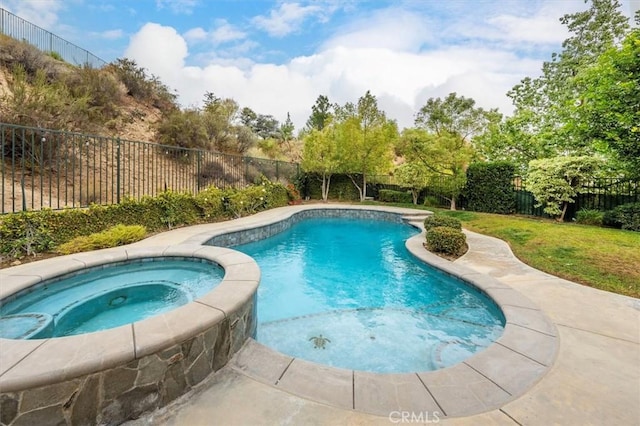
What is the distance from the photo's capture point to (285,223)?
34.4 ft

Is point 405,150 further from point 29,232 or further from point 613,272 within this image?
point 29,232

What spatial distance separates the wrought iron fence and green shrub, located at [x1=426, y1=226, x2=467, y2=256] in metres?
18.0

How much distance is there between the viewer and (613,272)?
5074mm

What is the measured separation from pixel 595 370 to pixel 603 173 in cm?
1080

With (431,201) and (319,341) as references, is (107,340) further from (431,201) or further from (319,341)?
(431,201)

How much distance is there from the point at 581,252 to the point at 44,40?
23.3m

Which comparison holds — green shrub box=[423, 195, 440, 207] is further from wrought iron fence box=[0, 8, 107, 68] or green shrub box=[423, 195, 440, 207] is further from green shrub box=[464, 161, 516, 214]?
wrought iron fence box=[0, 8, 107, 68]

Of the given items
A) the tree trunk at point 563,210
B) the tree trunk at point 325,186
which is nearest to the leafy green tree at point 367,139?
the tree trunk at point 325,186

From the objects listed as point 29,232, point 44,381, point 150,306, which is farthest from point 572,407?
point 29,232

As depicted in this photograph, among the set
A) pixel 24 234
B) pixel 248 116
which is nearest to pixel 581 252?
pixel 24 234

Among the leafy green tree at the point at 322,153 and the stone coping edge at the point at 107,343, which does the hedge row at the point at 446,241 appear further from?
the leafy green tree at the point at 322,153

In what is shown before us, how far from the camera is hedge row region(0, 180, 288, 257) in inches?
198

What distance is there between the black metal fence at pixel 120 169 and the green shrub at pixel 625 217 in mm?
13046

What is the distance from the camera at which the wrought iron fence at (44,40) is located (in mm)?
12891
